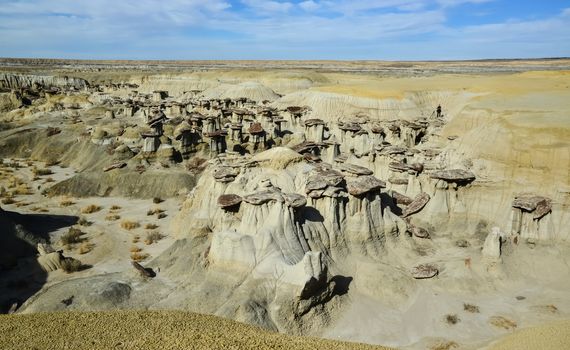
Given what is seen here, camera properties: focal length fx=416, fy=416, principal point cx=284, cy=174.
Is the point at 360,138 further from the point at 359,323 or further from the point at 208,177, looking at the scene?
the point at 359,323

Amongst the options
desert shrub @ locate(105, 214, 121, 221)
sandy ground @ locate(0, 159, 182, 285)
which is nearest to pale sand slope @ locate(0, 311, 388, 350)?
Result: sandy ground @ locate(0, 159, 182, 285)

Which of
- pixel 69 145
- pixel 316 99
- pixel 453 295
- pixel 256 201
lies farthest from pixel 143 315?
pixel 316 99

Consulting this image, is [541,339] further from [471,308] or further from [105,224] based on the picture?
[105,224]

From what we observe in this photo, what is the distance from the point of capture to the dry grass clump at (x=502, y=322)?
17094mm

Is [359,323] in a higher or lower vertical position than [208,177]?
lower

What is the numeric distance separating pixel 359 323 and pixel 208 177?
45.0ft

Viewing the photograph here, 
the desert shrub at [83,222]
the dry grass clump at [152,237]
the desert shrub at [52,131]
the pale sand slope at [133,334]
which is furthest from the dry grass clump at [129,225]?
the desert shrub at [52,131]

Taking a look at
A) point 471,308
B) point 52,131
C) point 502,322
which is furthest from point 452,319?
point 52,131

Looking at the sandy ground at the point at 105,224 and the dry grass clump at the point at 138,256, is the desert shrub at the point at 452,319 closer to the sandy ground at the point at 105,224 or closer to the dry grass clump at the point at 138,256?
the sandy ground at the point at 105,224

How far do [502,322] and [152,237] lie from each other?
20359 mm

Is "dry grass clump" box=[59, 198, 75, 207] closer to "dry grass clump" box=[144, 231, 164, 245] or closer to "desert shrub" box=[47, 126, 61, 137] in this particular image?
"dry grass clump" box=[144, 231, 164, 245]

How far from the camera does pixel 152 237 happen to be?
27.1m

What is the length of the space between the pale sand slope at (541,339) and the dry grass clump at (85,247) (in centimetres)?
2253

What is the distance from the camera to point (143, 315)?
520 inches
